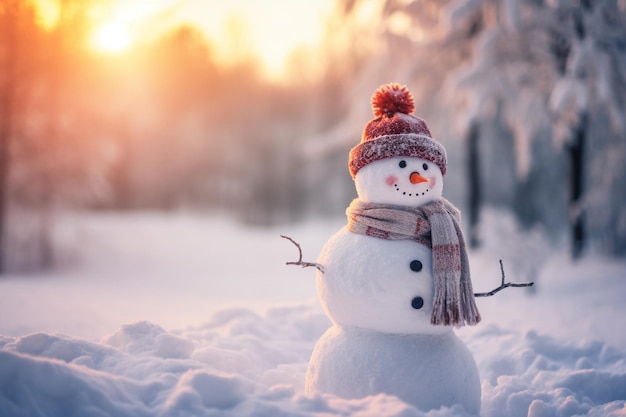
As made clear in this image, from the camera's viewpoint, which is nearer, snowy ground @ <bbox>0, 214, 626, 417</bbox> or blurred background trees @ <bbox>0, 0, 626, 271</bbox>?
snowy ground @ <bbox>0, 214, 626, 417</bbox>

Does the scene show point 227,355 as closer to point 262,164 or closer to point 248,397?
point 248,397

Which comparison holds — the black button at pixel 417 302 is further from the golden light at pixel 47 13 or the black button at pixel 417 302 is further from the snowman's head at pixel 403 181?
the golden light at pixel 47 13

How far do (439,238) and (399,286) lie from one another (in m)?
0.38

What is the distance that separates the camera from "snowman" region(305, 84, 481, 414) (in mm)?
3037

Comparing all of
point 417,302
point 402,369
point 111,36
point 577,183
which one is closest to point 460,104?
point 577,183

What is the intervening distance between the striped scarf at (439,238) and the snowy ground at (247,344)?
1.93 feet

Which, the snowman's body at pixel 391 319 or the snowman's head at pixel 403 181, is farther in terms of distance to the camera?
the snowman's head at pixel 403 181

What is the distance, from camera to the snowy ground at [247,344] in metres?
2.73

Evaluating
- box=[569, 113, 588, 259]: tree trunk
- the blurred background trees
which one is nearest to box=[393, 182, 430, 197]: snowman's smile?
the blurred background trees

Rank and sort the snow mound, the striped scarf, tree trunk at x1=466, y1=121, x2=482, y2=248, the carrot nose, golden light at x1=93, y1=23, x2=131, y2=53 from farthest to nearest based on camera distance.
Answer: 1. tree trunk at x1=466, y1=121, x2=482, y2=248
2. golden light at x1=93, y1=23, x2=131, y2=53
3. the carrot nose
4. the striped scarf
5. the snow mound

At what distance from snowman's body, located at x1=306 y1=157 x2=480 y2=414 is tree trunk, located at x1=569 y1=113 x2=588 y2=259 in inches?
269

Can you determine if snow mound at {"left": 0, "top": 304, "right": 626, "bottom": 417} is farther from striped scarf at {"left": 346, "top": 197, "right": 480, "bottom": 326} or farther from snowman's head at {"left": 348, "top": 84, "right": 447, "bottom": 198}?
snowman's head at {"left": 348, "top": 84, "right": 447, "bottom": 198}

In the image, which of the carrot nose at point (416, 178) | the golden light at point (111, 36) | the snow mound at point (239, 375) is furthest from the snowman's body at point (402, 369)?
the golden light at point (111, 36)

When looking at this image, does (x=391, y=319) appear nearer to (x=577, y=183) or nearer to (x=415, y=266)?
(x=415, y=266)
